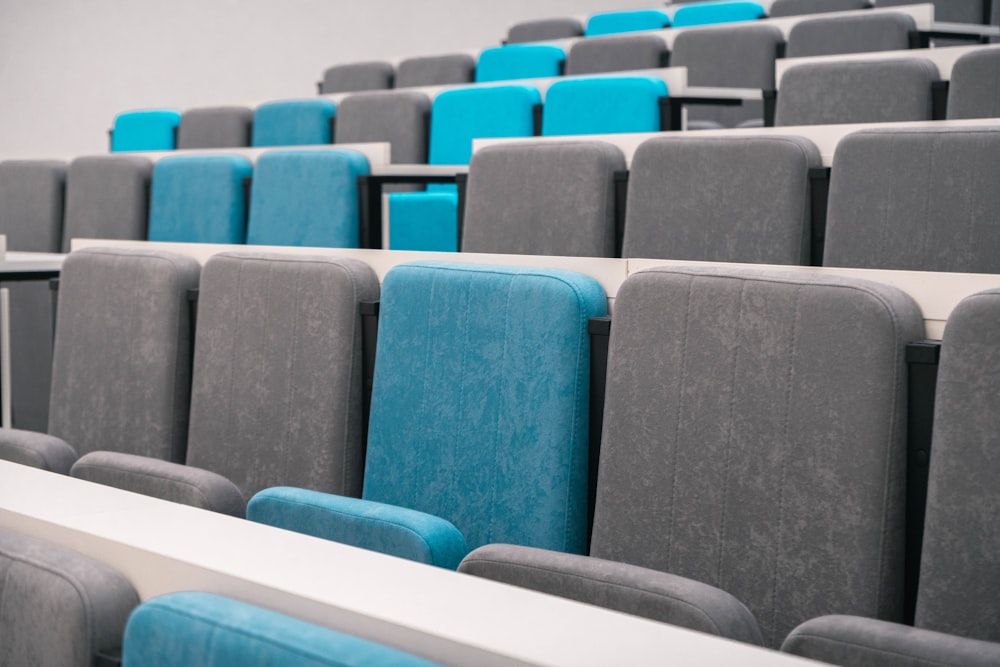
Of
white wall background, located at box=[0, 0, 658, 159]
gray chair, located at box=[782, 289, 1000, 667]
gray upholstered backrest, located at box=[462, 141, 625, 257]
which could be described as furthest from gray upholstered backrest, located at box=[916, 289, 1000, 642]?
white wall background, located at box=[0, 0, 658, 159]

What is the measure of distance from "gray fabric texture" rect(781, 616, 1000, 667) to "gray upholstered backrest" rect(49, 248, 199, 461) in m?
0.31

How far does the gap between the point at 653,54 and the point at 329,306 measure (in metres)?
0.67

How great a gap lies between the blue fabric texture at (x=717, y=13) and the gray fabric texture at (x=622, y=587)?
1.02 metres

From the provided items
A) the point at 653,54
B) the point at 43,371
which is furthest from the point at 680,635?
the point at 653,54

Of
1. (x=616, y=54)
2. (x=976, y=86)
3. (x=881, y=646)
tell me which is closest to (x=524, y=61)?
(x=616, y=54)

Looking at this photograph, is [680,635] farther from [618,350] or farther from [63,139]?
[63,139]

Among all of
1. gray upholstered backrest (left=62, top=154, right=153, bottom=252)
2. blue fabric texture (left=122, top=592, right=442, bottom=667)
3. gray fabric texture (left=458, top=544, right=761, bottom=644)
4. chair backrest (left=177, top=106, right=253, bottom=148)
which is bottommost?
gray fabric texture (left=458, top=544, right=761, bottom=644)

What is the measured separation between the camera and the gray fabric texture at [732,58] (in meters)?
0.94

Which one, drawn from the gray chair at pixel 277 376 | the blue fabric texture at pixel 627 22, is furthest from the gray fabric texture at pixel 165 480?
the blue fabric texture at pixel 627 22

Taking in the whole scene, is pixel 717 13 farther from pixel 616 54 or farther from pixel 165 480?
pixel 165 480

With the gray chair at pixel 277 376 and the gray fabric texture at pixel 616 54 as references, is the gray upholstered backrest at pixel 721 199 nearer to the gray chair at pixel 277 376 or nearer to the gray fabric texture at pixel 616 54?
the gray chair at pixel 277 376

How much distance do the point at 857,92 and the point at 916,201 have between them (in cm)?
22

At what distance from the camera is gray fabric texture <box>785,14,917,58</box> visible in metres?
0.86

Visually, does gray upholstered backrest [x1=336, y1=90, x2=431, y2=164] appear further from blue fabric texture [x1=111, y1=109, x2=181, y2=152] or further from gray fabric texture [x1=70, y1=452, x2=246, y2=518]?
gray fabric texture [x1=70, y1=452, x2=246, y2=518]
